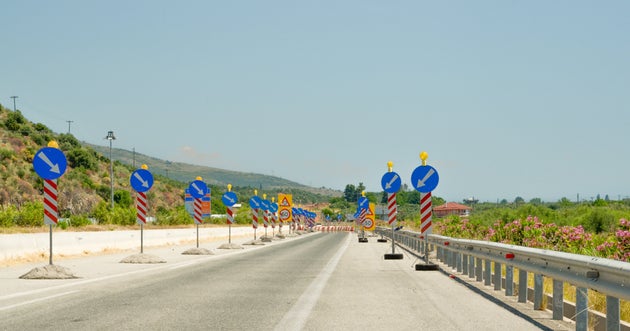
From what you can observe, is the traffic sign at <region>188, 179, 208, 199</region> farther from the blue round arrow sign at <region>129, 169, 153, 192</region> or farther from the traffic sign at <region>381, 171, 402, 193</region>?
the traffic sign at <region>381, 171, 402, 193</region>

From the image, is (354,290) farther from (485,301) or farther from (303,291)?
(485,301)

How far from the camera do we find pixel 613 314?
7.47 m

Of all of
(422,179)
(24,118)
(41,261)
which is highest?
(24,118)

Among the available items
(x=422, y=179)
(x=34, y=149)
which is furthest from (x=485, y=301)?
(x=34, y=149)

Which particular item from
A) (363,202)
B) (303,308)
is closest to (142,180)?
(303,308)

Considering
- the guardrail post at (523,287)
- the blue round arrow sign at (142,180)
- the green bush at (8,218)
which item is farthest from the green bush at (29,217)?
the guardrail post at (523,287)

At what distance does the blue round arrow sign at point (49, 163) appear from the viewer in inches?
658

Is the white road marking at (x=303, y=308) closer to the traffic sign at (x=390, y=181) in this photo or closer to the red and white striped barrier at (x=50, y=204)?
the red and white striped barrier at (x=50, y=204)

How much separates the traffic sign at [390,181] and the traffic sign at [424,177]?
564 cm

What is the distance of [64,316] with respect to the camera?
31.6 ft

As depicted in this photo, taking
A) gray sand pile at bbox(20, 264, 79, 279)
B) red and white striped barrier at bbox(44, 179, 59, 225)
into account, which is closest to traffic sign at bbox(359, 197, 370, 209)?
red and white striped barrier at bbox(44, 179, 59, 225)

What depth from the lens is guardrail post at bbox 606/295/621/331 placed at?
743cm

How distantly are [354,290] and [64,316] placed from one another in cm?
562

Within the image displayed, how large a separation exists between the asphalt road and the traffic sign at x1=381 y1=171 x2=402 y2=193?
765cm
